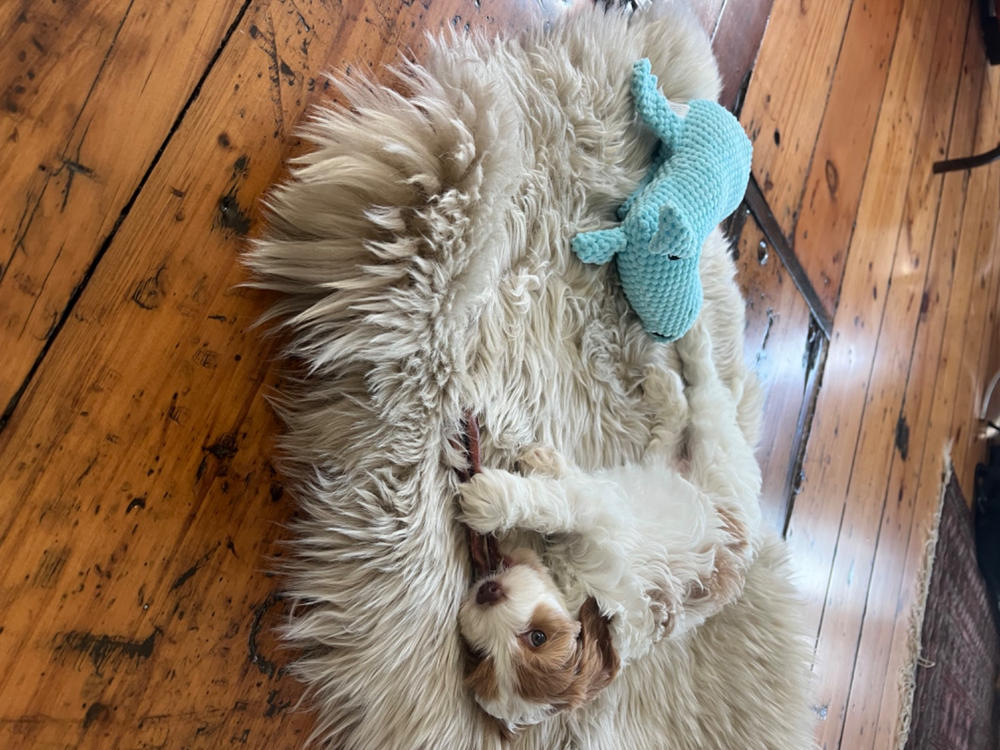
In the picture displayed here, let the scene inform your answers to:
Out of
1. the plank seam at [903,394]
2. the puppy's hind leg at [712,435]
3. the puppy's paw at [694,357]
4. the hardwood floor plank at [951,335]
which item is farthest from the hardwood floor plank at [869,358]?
the puppy's paw at [694,357]

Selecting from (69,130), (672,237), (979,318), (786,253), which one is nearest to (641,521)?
(672,237)

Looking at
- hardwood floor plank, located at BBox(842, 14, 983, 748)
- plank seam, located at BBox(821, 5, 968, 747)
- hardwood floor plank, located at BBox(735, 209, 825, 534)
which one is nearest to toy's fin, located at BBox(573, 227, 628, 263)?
hardwood floor plank, located at BBox(735, 209, 825, 534)

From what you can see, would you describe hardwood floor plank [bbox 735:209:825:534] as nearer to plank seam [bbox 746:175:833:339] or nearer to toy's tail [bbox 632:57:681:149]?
plank seam [bbox 746:175:833:339]

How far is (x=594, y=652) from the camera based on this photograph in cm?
79

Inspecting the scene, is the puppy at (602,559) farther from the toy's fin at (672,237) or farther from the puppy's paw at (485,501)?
the toy's fin at (672,237)

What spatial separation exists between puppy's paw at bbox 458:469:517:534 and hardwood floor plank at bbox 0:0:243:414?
0.45 meters

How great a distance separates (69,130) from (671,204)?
0.65 m

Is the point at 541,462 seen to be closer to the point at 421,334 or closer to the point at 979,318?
the point at 421,334

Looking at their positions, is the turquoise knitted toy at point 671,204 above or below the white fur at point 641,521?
above

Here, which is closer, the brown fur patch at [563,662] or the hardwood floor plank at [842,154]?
the brown fur patch at [563,662]

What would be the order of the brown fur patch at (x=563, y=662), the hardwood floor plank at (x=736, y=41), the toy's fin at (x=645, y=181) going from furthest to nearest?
the hardwood floor plank at (x=736, y=41), the toy's fin at (x=645, y=181), the brown fur patch at (x=563, y=662)

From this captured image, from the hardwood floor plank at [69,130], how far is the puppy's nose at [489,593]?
513 mm

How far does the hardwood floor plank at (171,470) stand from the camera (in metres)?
0.64

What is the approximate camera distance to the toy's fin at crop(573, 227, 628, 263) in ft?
2.94
